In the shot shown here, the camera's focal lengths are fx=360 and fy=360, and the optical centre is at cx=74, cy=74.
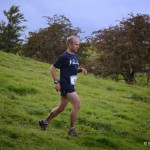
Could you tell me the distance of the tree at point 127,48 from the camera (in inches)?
1686

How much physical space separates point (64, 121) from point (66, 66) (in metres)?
3.31

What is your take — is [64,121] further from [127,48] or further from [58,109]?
[127,48]

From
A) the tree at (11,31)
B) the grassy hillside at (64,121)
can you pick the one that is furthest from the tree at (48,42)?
the grassy hillside at (64,121)

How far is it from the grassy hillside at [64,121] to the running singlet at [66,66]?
1.70 m

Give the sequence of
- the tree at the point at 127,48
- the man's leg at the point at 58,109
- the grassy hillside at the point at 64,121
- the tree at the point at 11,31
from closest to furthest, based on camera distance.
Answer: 1. the grassy hillside at the point at 64,121
2. the man's leg at the point at 58,109
3. the tree at the point at 127,48
4. the tree at the point at 11,31

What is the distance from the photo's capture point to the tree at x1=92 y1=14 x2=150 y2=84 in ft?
140

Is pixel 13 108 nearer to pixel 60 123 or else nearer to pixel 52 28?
pixel 60 123

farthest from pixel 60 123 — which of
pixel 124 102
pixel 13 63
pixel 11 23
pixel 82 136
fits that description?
pixel 11 23

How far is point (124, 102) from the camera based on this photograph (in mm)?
20938

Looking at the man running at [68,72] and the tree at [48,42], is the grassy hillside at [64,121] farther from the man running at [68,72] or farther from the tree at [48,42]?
the tree at [48,42]

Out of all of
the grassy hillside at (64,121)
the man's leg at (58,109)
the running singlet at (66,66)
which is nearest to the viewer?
the grassy hillside at (64,121)

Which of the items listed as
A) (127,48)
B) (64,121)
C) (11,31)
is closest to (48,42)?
(11,31)

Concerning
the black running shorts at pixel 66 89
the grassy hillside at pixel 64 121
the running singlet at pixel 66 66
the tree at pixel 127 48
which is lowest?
the grassy hillside at pixel 64 121

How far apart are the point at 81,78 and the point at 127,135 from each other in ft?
53.6
